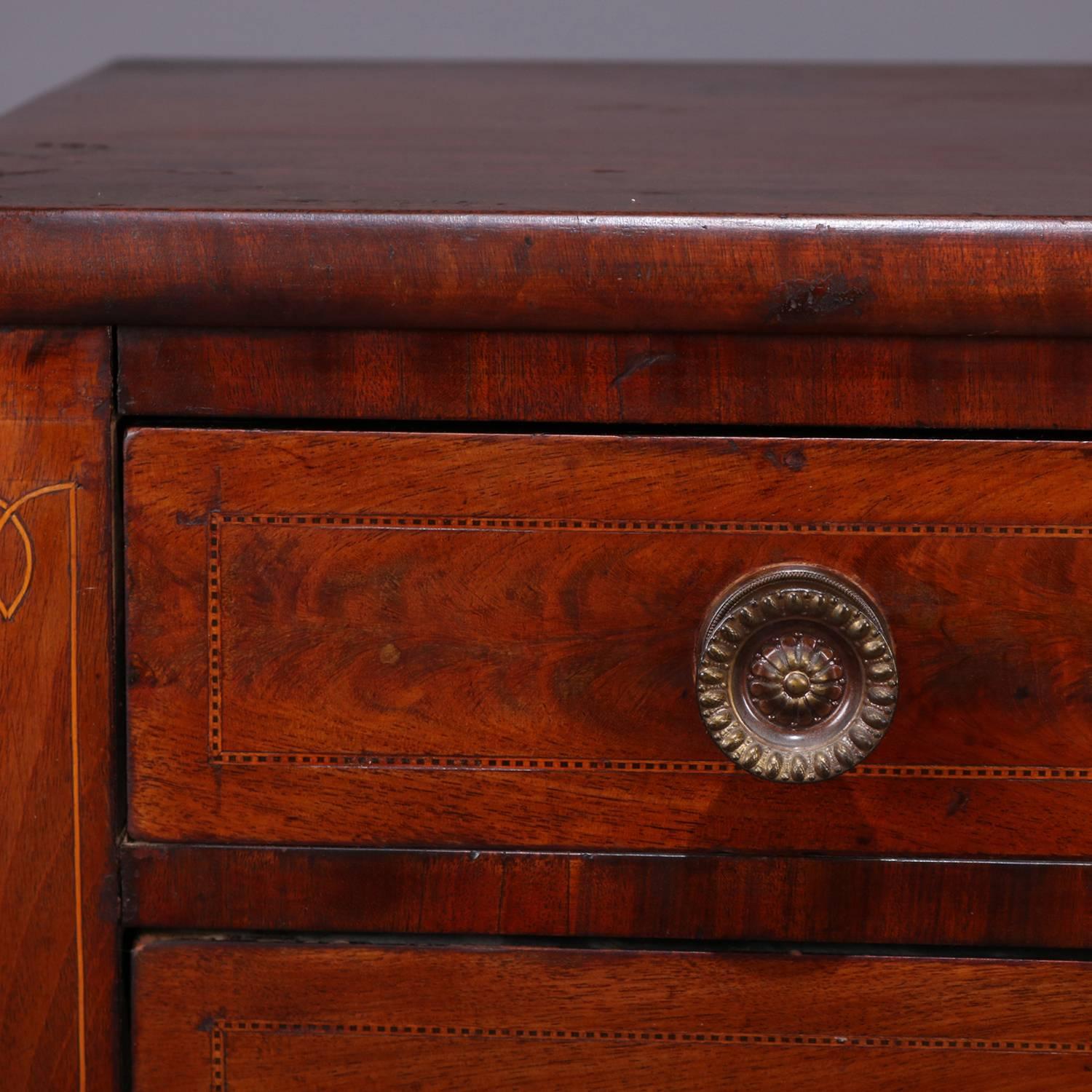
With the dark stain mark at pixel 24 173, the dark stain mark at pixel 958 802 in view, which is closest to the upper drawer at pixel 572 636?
the dark stain mark at pixel 958 802

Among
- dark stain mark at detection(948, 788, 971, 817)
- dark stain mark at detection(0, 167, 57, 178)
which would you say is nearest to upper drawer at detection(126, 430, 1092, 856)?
dark stain mark at detection(948, 788, 971, 817)

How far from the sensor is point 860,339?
48 cm

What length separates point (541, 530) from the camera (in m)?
0.50

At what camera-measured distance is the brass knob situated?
1.54 ft

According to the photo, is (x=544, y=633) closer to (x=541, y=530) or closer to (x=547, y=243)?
(x=541, y=530)

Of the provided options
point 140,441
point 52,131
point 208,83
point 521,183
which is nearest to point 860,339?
point 521,183

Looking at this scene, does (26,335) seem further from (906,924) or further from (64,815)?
(906,924)

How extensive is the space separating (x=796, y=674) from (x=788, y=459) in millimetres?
79

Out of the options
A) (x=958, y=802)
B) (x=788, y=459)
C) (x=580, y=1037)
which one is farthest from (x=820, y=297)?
(x=580, y=1037)

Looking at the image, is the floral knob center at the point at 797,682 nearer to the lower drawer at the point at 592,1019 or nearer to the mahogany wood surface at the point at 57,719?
the lower drawer at the point at 592,1019

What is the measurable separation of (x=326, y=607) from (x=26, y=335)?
0.48ft

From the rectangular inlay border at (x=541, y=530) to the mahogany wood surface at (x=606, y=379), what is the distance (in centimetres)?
4

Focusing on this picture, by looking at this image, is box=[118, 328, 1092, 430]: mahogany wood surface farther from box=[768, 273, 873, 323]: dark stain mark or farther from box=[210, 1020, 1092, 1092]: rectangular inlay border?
box=[210, 1020, 1092, 1092]: rectangular inlay border

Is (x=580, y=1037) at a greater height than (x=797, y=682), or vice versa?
(x=797, y=682)
